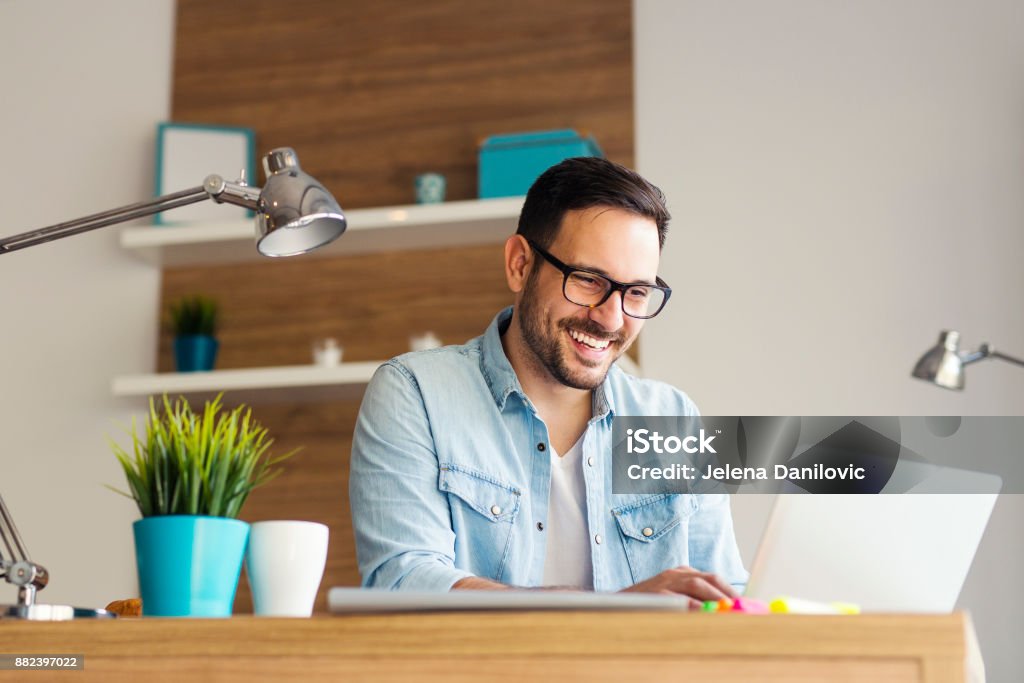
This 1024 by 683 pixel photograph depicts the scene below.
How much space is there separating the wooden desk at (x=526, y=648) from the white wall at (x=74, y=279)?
7.96ft

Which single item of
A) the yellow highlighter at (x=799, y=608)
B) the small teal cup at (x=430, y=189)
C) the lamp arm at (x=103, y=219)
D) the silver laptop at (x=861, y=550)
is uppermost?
the small teal cup at (x=430, y=189)

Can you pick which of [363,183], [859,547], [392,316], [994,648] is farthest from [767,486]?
[859,547]

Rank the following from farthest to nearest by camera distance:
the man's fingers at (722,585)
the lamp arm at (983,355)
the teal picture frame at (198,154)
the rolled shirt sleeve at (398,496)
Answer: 1. the teal picture frame at (198,154)
2. the lamp arm at (983,355)
3. the rolled shirt sleeve at (398,496)
4. the man's fingers at (722,585)

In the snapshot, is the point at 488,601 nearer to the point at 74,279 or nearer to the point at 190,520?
the point at 190,520

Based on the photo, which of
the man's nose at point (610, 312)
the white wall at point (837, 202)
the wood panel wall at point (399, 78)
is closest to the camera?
the man's nose at point (610, 312)

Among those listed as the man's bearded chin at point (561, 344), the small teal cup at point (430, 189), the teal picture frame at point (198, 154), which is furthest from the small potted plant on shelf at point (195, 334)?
the man's bearded chin at point (561, 344)

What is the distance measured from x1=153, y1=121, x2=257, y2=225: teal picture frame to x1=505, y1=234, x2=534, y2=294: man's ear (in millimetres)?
1497

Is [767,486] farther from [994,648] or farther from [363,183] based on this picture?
[363,183]

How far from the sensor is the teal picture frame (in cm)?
344

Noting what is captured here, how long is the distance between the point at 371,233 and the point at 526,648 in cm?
233

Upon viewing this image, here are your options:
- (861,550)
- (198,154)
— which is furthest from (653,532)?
(198,154)

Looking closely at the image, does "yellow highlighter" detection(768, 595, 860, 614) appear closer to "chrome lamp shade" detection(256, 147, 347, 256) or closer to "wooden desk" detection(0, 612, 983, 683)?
"wooden desk" detection(0, 612, 983, 683)

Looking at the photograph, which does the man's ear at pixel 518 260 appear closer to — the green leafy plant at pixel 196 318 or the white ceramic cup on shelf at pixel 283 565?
the white ceramic cup on shelf at pixel 283 565

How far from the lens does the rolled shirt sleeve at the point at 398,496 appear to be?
167cm
